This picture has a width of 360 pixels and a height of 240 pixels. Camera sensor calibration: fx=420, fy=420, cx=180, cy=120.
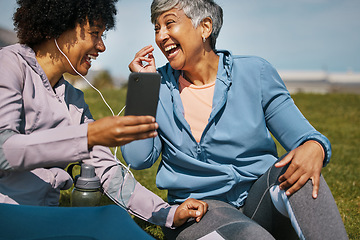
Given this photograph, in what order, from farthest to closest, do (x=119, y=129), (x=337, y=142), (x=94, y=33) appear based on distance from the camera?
(x=337, y=142)
(x=94, y=33)
(x=119, y=129)

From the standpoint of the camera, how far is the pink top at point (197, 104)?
2998mm

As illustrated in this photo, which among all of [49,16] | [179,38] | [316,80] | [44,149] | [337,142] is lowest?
[316,80]

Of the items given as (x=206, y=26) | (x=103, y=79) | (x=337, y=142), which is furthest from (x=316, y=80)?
(x=206, y=26)

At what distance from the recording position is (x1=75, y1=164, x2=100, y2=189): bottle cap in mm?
2547

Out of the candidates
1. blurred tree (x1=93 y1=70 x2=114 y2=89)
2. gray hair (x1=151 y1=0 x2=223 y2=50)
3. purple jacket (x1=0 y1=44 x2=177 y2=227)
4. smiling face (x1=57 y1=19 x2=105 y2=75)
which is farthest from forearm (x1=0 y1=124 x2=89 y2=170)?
blurred tree (x1=93 y1=70 x2=114 y2=89)

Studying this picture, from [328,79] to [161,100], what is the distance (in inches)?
2667

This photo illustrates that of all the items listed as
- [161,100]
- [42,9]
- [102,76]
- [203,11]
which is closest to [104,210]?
[161,100]

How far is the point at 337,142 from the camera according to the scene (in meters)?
8.52

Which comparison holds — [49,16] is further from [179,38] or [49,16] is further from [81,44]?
[179,38]

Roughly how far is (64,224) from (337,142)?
744 cm

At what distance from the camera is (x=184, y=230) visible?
2689 mm

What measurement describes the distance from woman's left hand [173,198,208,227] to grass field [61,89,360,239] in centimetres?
96

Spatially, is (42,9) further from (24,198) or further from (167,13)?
(24,198)

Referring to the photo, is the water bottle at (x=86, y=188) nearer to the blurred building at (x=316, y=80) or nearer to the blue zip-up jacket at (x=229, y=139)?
the blue zip-up jacket at (x=229, y=139)
